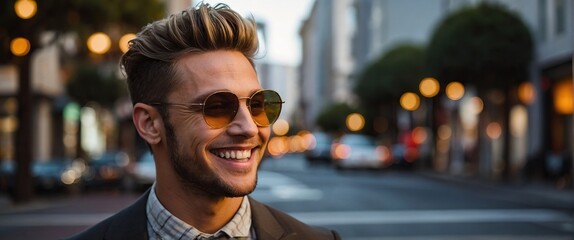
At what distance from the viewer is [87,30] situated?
955 inches

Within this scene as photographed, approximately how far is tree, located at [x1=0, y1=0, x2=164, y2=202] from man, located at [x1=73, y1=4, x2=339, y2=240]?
62.1 ft

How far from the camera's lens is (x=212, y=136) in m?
2.27

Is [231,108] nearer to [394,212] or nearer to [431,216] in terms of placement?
[431,216]

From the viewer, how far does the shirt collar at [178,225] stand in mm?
2285

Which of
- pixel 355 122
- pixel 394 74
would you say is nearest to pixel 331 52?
pixel 355 122

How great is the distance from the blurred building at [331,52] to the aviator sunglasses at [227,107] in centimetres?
10645

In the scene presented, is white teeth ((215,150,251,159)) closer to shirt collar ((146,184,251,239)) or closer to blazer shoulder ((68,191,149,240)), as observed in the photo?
shirt collar ((146,184,251,239))

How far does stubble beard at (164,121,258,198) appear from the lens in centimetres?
223

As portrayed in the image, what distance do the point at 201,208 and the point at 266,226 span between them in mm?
179

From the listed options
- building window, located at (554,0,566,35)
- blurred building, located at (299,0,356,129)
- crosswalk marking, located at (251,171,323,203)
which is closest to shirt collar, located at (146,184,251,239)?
crosswalk marking, located at (251,171,323,203)

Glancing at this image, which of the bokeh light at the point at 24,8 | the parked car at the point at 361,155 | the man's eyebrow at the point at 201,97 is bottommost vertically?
the parked car at the point at 361,155

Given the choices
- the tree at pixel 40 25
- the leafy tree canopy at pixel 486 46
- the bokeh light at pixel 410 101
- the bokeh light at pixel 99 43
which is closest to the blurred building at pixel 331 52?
the bokeh light at pixel 410 101

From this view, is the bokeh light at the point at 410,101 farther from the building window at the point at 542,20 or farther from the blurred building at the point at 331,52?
the blurred building at the point at 331,52

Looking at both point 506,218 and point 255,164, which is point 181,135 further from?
point 506,218
